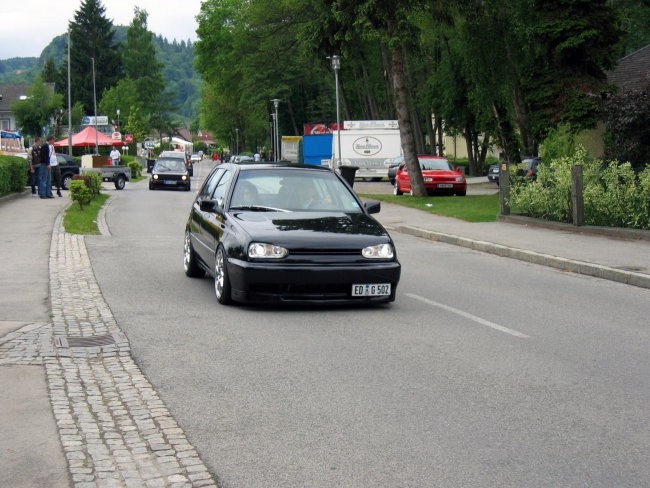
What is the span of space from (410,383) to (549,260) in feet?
30.1

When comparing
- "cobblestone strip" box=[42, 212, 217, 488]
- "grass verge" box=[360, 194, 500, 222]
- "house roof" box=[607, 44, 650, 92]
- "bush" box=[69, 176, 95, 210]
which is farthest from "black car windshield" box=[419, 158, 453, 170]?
"cobblestone strip" box=[42, 212, 217, 488]

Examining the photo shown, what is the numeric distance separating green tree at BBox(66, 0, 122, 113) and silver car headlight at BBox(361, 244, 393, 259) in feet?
385

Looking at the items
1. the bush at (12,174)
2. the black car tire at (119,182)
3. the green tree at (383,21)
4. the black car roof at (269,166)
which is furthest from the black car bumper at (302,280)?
the black car tire at (119,182)

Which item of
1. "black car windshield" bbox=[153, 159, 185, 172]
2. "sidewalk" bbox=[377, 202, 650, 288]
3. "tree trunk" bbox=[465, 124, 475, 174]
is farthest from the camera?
"tree trunk" bbox=[465, 124, 475, 174]

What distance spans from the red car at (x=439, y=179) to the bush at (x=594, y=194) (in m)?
13.4

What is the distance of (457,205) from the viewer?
29891 millimetres

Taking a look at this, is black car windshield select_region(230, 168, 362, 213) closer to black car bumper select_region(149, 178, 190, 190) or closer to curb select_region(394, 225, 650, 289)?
curb select_region(394, 225, 650, 289)

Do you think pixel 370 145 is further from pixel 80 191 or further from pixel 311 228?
pixel 311 228

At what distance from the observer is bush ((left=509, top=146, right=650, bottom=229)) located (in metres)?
18.5

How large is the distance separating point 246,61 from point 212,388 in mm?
65761

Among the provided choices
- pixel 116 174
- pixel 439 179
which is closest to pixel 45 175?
pixel 439 179

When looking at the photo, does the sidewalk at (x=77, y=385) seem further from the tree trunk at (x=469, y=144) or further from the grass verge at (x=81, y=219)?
the tree trunk at (x=469, y=144)

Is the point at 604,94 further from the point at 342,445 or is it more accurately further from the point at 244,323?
the point at 342,445

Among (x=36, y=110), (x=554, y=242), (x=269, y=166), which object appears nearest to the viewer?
(x=269, y=166)
